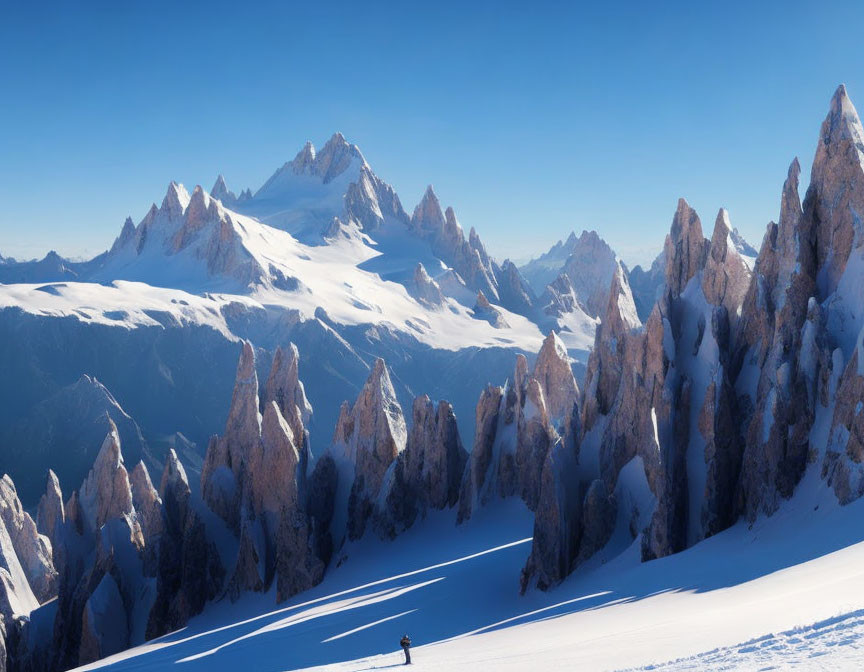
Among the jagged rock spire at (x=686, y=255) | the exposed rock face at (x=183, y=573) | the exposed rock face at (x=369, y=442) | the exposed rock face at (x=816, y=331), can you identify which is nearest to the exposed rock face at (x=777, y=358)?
the exposed rock face at (x=816, y=331)

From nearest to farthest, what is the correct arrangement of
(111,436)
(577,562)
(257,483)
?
(577,562), (257,483), (111,436)

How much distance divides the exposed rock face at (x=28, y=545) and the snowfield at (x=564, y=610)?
60.7 feet

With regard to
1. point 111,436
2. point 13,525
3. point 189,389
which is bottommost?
point 13,525

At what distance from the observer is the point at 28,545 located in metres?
56.6

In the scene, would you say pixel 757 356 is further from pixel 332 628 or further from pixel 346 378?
pixel 346 378

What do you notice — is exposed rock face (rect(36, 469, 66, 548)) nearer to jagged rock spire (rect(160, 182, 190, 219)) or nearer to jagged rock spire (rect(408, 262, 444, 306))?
jagged rock spire (rect(408, 262, 444, 306))

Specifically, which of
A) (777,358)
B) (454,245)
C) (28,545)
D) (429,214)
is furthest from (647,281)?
(777,358)

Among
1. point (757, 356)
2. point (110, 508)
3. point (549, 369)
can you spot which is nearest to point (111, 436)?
point (110, 508)

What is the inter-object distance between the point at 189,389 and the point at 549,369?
71.5 metres

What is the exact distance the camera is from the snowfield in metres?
13.6

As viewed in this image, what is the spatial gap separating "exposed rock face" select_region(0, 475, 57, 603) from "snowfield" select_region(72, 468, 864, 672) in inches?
728

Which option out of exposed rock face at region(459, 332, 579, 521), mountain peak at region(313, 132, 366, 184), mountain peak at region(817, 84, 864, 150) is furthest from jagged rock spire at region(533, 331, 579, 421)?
mountain peak at region(313, 132, 366, 184)

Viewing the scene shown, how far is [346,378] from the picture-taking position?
118 meters

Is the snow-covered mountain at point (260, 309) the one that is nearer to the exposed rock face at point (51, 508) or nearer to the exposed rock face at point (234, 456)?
the exposed rock face at point (51, 508)
